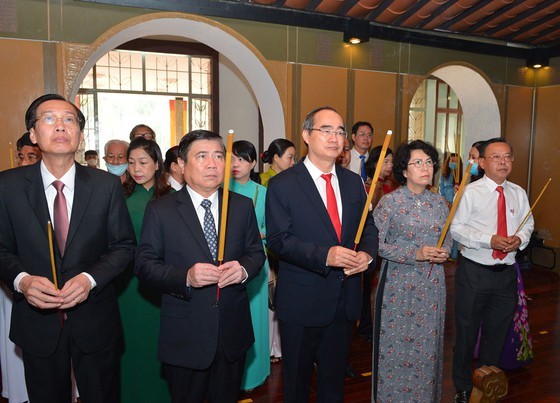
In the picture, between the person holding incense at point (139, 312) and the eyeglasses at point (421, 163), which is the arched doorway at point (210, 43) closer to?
the person holding incense at point (139, 312)

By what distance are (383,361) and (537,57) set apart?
225 inches

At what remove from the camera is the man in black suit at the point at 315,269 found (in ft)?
7.35

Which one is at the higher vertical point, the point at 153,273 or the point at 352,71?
the point at 352,71

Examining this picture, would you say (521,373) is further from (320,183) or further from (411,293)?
(320,183)

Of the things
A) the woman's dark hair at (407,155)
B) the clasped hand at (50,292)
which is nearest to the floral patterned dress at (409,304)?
the woman's dark hair at (407,155)

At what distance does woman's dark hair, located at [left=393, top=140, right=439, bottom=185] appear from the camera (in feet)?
8.71

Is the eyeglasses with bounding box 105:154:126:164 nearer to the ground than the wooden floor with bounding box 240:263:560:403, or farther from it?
farther from it

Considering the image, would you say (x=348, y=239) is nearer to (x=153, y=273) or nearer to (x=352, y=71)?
(x=153, y=273)

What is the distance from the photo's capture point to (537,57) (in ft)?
22.0

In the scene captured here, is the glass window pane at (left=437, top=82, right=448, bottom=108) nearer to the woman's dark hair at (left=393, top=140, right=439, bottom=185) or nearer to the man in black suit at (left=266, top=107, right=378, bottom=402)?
the woman's dark hair at (left=393, top=140, right=439, bottom=185)

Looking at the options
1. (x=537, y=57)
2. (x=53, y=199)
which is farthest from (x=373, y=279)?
(x=537, y=57)

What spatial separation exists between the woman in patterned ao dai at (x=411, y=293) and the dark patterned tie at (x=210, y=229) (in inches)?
39.0

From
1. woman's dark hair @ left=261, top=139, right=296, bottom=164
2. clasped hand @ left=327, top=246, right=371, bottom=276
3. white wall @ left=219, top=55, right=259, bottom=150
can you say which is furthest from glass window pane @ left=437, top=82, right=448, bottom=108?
clasped hand @ left=327, top=246, right=371, bottom=276

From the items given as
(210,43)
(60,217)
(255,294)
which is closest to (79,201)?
(60,217)
